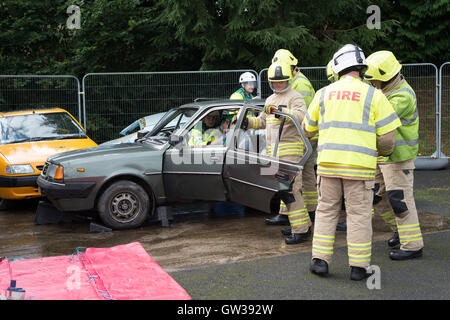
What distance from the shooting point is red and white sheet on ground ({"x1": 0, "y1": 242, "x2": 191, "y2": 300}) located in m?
4.56

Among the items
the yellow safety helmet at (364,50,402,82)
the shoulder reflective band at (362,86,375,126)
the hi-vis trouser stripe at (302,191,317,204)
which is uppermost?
the yellow safety helmet at (364,50,402,82)

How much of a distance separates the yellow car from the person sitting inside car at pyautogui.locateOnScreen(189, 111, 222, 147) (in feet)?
8.99

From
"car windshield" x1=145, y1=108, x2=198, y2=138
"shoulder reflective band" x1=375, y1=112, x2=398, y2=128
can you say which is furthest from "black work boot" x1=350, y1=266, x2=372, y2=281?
"car windshield" x1=145, y1=108, x2=198, y2=138

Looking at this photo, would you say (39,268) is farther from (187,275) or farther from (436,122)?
(436,122)

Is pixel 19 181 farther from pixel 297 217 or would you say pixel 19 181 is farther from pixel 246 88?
pixel 297 217

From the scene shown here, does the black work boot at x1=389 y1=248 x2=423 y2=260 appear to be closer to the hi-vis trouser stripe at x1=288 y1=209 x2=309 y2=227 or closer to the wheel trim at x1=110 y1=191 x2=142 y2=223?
the hi-vis trouser stripe at x1=288 y1=209 x2=309 y2=227

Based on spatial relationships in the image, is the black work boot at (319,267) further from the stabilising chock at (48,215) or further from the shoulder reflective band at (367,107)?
the stabilising chock at (48,215)

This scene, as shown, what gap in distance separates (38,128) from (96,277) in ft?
17.3

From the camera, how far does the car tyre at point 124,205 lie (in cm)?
725

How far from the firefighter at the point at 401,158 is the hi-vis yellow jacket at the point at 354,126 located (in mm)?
808

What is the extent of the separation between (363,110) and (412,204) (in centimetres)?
139

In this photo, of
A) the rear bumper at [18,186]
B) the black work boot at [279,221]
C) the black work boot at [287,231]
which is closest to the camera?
the black work boot at [287,231]

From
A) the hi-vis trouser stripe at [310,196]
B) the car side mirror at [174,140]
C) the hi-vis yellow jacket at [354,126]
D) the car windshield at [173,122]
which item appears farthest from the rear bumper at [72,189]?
the hi-vis yellow jacket at [354,126]

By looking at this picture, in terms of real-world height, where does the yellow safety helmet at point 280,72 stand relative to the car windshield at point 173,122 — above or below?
above
